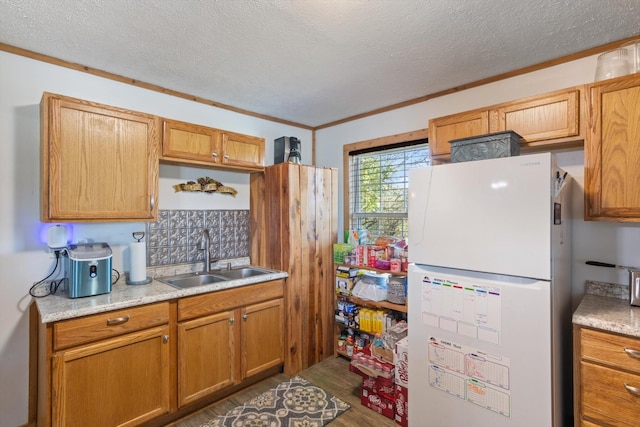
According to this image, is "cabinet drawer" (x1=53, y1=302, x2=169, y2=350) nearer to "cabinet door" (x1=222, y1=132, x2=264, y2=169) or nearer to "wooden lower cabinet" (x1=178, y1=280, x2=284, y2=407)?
"wooden lower cabinet" (x1=178, y1=280, x2=284, y2=407)

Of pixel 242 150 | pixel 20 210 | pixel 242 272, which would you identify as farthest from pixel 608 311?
pixel 20 210

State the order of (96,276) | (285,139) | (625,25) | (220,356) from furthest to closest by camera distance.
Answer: (285,139)
(220,356)
(96,276)
(625,25)

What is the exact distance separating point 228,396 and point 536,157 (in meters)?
2.59

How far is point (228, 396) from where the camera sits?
2414mm

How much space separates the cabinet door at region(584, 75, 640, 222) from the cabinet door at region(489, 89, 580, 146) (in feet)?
0.28

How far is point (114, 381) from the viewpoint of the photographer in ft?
6.01

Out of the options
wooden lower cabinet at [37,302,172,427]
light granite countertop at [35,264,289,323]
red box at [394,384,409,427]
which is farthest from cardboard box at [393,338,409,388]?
wooden lower cabinet at [37,302,172,427]

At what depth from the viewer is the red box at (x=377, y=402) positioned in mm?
2178

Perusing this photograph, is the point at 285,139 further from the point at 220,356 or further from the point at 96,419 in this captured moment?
the point at 96,419

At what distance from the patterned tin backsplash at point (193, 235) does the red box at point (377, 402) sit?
1605 millimetres

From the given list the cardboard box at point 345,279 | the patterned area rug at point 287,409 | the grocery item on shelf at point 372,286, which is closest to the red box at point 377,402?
the patterned area rug at point 287,409

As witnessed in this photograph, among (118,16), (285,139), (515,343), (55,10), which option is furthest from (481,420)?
(55,10)

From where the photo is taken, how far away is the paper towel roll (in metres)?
2.22

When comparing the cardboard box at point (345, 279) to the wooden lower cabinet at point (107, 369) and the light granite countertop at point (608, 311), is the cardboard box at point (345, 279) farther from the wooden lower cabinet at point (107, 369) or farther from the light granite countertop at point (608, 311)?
the light granite countertop at point (608, 311)
